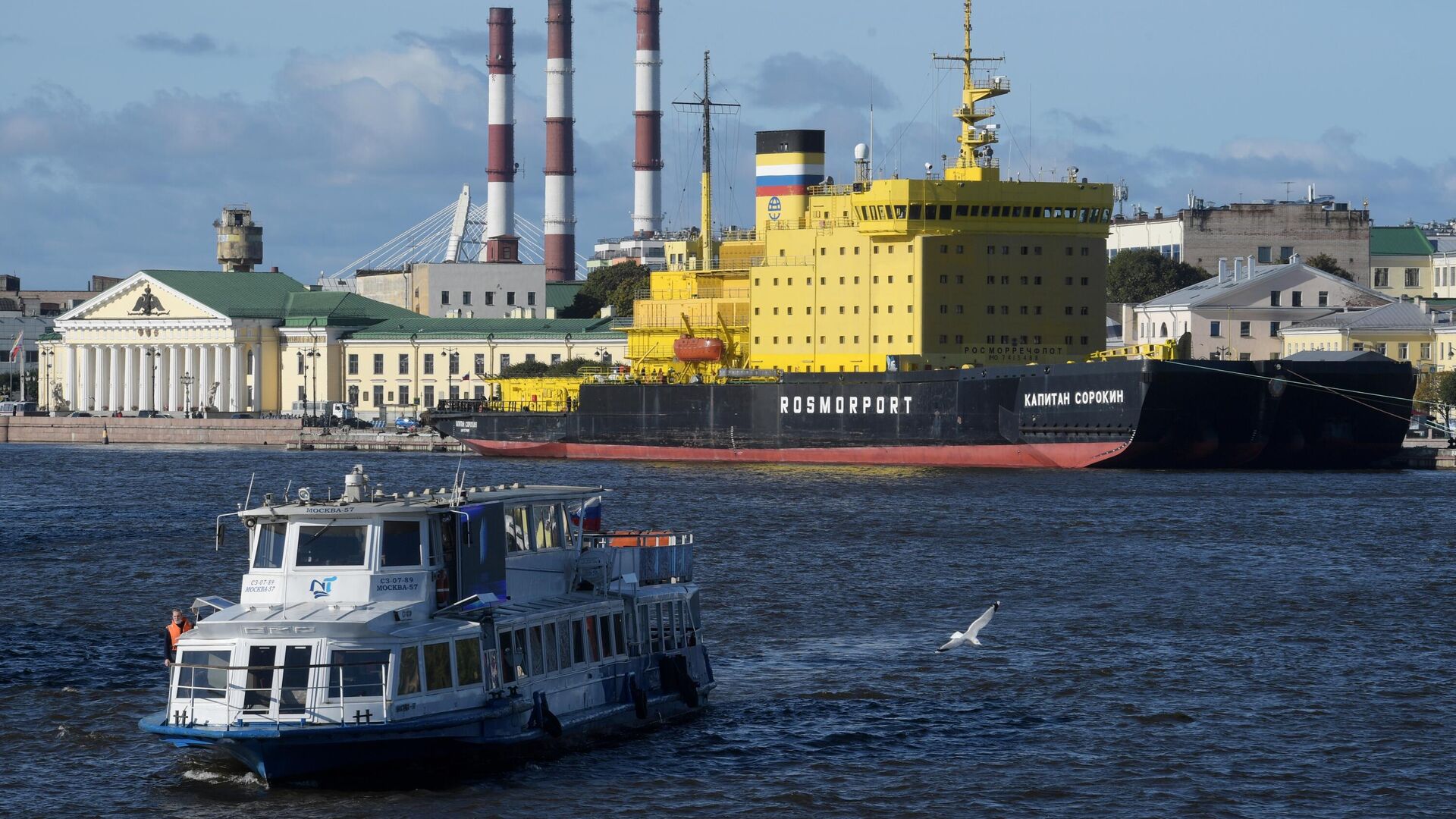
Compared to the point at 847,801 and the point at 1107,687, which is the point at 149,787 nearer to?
the point at 847,801

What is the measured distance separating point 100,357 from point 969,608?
110m

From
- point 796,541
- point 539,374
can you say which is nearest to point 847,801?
point 796,541

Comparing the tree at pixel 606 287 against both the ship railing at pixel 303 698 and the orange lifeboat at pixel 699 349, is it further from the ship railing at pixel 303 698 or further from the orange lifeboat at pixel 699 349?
the ship railing at pixel 303 698

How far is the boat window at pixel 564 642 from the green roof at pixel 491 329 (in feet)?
335

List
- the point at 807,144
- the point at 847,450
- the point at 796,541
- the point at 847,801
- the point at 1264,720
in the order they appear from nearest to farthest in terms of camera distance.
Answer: the point at 847,801 → the point at 1264,720 → the point at 796,541 → the point at 847,450 → the point at 807,144

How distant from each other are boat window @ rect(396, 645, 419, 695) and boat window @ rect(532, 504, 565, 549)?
3.65m

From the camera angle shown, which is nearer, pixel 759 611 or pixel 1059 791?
pixel 1059 791

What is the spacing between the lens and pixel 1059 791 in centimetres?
2169

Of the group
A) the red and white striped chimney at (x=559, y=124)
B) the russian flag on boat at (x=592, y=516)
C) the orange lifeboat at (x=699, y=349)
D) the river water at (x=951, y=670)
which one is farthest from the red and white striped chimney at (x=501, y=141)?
the russian flag on boat at (x=592, y=516)

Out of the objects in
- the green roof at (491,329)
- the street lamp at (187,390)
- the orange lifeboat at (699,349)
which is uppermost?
the green roof at (491,329)

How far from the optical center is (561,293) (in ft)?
493

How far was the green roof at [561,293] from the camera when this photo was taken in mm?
148250

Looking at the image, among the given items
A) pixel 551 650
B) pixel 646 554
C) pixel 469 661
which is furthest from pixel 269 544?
pixel 646 554

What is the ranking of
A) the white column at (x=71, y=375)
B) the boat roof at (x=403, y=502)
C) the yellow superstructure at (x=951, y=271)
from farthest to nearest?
the white column at (x=71, y=375)
the yellow superstructure at (x=951, y=271)
the boat roof at (x=403, y=502)
